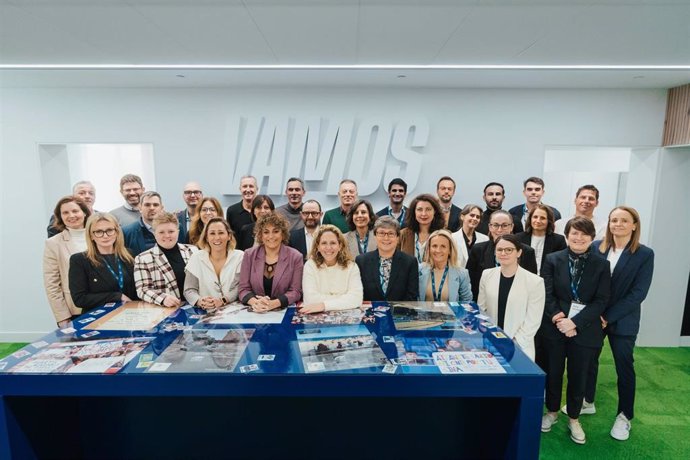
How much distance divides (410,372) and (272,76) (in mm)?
3340

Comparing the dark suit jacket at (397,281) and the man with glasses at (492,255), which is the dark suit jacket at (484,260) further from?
the dark suit jacket at (397,281)

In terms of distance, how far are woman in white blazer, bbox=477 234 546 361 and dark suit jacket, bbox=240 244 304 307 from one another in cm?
141

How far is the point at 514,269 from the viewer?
271 cm

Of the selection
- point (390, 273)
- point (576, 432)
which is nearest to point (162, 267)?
point (390, 273)

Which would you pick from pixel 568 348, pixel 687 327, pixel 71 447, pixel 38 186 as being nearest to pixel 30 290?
pixel 38 186

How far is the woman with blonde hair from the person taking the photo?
2.58 meters

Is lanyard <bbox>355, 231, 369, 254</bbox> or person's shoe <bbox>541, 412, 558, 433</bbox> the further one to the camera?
lanyard <bbox>355, 231, 369, 254</bbox>

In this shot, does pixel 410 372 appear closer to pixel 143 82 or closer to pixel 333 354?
pixel 333 354

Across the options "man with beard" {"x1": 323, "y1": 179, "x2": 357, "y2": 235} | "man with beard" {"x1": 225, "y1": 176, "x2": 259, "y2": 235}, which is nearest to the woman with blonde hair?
"man with beard" {"x1": 323, "y1": 179, "x2": 357, "y2": 235}

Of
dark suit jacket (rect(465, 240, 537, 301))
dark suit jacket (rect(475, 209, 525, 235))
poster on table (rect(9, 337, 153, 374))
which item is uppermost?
dark suit jacket (rect(475, 209, 525, 235))

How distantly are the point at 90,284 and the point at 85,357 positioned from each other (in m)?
1.03

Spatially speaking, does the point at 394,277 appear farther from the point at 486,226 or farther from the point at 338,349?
the point at 486,226

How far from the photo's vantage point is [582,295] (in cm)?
277

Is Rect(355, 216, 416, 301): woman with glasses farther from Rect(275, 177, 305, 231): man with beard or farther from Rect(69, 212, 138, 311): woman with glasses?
Rect(69, 212, 138, 311): woman with glasses
